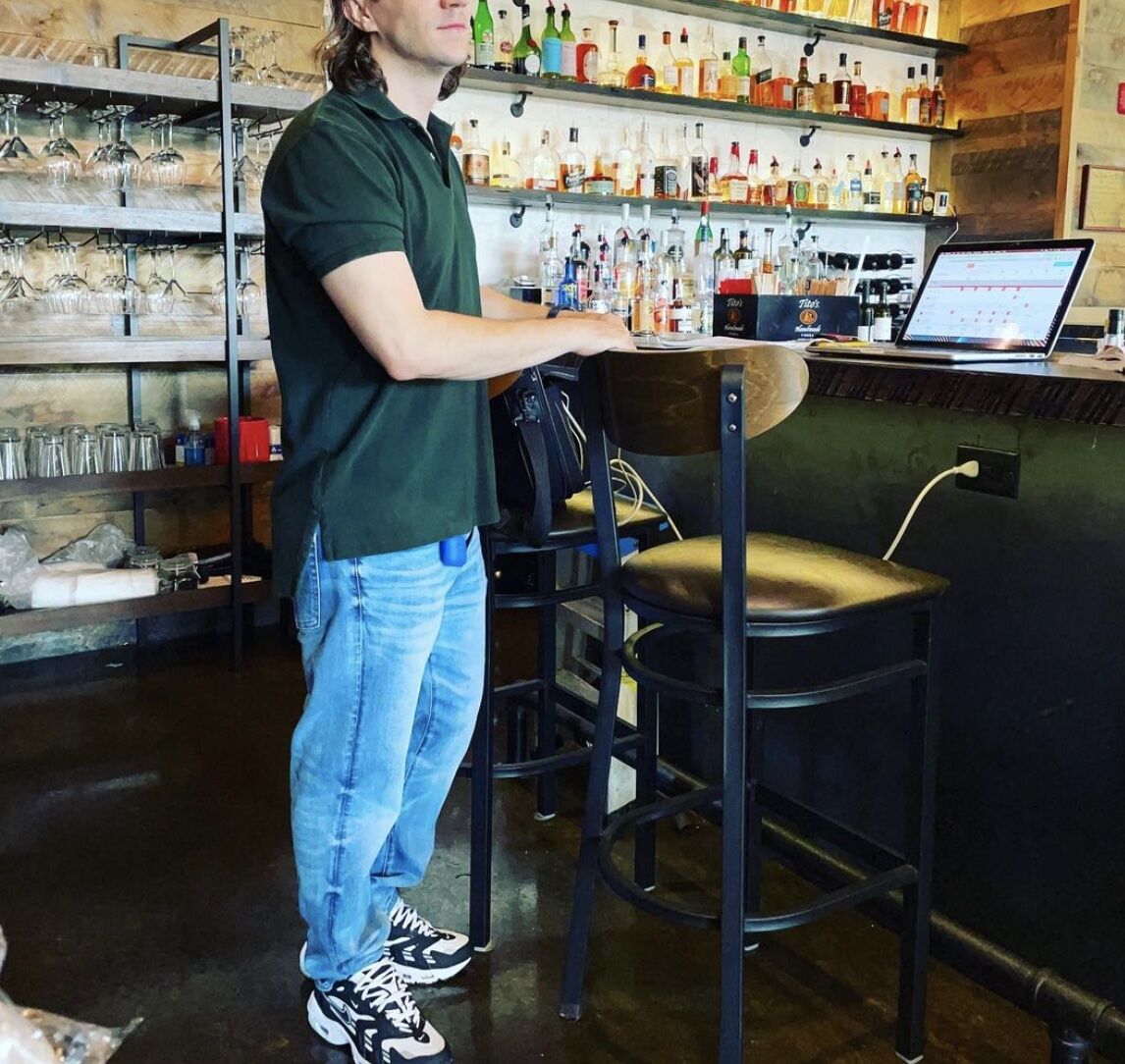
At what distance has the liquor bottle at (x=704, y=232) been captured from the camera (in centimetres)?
409

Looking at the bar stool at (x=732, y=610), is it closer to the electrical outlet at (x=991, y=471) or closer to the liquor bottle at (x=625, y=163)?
the electrical outlet at (x=991, y=471)

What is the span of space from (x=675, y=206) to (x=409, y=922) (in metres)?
3.27

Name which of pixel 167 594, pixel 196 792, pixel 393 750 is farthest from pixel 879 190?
pixel 393 750

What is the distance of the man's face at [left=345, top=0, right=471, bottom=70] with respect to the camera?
1435 millimetres

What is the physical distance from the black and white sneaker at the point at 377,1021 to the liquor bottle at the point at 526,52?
325 cm

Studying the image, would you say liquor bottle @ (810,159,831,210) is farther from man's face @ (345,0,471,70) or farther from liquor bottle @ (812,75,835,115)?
man's face @ (345,0,471,70)

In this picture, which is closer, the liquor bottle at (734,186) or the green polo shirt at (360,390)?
the green polo shirt at (360,390)

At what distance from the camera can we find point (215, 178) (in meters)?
3.72

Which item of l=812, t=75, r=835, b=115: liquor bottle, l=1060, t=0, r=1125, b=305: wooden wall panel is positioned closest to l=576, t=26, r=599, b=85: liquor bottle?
l=812, t=75, r=835, b=115: liquor bottle

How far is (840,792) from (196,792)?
4.60 feet

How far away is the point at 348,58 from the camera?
4.83ft

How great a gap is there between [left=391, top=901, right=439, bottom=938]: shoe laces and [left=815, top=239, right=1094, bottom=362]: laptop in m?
1.17

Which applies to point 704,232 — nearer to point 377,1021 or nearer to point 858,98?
point 858,98

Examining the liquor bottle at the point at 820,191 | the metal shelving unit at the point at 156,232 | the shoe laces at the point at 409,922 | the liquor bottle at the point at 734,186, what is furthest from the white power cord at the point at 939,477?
the liquor bottle at the point at 820,191
